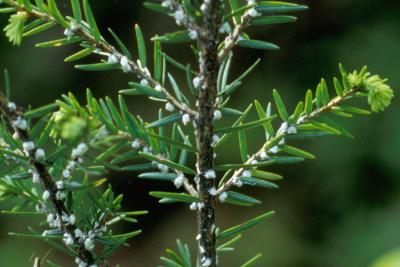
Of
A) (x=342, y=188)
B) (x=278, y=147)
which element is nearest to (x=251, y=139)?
(x=342, y=188)

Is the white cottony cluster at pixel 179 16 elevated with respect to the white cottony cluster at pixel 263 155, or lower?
elevated

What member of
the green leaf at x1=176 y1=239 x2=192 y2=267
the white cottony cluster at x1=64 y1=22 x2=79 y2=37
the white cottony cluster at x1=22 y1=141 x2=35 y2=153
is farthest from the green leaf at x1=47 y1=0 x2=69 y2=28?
the green leaf at x1=176 y1=239 x2=192 y2=267

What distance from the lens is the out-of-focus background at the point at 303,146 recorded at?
4.70ft

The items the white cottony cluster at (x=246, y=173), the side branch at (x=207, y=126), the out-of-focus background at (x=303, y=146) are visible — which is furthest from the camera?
the out-of-focus background at (x=303, y=146)

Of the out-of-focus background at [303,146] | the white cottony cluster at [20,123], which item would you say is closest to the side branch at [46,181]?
the white cottony cluster at [20,123]

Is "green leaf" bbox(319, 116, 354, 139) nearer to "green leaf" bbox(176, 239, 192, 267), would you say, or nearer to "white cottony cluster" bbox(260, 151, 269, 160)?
"white cottony cluster" bbox(260, 151, 269, 160)

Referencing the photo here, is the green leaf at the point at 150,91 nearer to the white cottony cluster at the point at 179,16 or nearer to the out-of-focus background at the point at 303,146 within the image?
the white cottony cluster at the point at 179,16

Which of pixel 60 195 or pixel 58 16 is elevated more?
pixel 58 16

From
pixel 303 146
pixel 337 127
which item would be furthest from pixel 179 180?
pixel 303 146

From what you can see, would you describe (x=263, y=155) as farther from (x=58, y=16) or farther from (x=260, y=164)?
(x=58, y=16)

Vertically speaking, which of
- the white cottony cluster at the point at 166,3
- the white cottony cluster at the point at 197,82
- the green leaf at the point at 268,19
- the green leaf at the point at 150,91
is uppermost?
the white cottony cluster at the point at 166,3

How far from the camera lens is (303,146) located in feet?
4.93

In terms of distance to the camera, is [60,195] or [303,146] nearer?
[60,195]

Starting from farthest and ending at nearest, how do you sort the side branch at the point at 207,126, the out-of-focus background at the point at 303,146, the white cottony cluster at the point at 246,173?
the out-of-focus background at the point at 303,146 → the white cottony cluster at the point at 246,173 → the side branch at the point at 207,126
